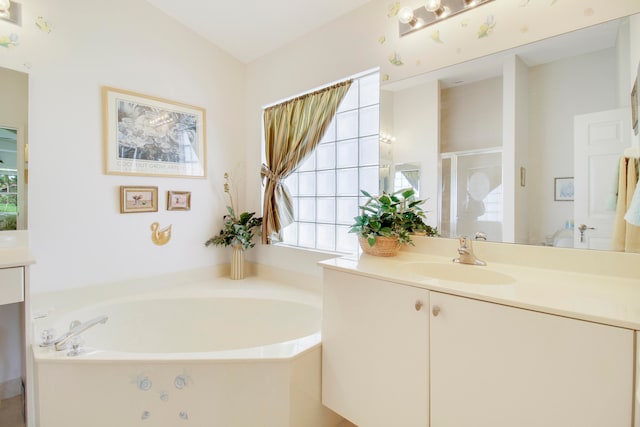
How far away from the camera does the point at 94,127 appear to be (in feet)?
6.97

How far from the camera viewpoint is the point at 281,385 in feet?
4.65

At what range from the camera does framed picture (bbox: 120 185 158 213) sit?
7.41 feet

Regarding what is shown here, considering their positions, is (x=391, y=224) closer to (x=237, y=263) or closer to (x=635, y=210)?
(x=635, y=210)

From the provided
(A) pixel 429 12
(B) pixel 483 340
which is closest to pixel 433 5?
(A) pixel 429 12

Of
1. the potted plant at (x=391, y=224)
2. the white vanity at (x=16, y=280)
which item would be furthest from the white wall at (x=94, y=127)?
the potted plant at (x=391, y=224)

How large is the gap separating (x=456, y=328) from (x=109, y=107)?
2.51 metres

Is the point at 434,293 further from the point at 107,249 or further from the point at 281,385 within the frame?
the point at 107,249

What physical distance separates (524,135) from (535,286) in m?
0.70

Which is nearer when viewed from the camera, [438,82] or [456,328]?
[456,328]

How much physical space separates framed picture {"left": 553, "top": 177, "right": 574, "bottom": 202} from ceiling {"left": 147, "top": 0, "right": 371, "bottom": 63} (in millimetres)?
1607

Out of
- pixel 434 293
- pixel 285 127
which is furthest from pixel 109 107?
pixel 434 293

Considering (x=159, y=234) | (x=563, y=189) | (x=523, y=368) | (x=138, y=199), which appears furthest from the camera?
(x=159, y=234)

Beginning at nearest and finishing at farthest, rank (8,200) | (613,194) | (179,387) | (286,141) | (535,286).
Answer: (535,286) < (613,194) < (179,387) < (8,200) < (286,141)

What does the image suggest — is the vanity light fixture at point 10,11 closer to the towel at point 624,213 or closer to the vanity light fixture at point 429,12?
the vanity light fixture at point 429,12
